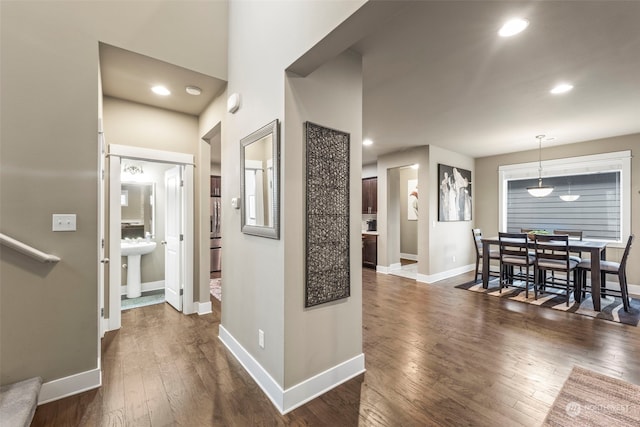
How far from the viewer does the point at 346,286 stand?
2184 millimetres

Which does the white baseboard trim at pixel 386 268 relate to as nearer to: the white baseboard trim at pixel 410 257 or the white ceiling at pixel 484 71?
the white baseboard trim at pixel 410 257

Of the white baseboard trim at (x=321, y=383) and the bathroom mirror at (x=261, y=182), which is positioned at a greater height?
the bathroom mirror at (x=261, y=182)

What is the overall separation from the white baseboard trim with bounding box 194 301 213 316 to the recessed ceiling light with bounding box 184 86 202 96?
2.51 meters

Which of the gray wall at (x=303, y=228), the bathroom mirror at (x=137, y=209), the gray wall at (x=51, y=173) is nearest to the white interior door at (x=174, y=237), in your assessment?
the bathroom mirror at (x=137, y=209)

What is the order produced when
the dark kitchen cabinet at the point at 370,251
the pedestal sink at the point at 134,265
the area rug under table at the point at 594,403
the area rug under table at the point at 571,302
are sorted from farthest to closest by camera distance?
1. the dark kitchen cabinet at the point at 370,251
2. the pedestal sink at the point at 134,265
3. the area rug under table at the point at 571,302
4. the area rug under table at the point at 594,403

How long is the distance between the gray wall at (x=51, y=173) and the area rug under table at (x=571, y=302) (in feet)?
16.8

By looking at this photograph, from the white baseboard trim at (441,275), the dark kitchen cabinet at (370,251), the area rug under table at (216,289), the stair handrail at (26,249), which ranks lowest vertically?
the area rug under table at (216,289)

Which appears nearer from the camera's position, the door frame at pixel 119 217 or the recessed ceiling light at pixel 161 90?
the recessed ceiling light at pixel 161 90

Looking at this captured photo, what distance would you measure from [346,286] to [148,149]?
278cm

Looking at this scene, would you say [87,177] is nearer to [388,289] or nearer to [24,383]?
[24,383]

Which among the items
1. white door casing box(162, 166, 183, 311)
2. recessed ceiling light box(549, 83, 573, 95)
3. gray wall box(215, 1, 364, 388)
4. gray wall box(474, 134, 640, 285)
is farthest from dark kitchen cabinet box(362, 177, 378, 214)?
gray wall box(215, 1, 364, 388)

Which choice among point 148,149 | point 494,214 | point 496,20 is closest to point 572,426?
point 496,20

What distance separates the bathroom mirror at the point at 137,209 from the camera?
14.6 ft

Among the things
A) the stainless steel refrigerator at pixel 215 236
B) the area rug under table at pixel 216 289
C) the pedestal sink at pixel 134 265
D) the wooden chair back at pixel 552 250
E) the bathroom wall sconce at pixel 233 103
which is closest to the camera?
the bathroom wall sconce at pixel 233 103
